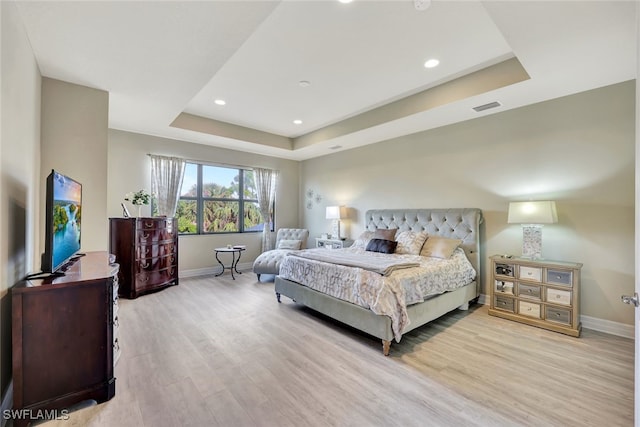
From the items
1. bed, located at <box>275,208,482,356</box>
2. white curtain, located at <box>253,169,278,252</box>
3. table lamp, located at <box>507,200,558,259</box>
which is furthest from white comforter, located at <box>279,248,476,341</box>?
white curtain, located at <box>253,169,278,252</box>

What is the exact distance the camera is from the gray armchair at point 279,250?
16.5ft

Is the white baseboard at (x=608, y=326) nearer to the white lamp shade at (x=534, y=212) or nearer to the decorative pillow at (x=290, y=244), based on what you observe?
the white lamp shade at (x=534, y=212)

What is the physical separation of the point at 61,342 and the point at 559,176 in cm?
496

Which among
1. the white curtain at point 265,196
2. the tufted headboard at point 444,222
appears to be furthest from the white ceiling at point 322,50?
the white curtain at point 265,196

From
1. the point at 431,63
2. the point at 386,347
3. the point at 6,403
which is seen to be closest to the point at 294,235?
the point at 386,347

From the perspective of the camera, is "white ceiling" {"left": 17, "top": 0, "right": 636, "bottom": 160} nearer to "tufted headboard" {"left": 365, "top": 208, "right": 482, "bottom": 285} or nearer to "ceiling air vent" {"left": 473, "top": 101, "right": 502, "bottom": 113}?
"ceiling air vent" {"left": 473, "top": 101, "right": 502, "bottom": 113}

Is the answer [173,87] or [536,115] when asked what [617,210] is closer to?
[536,115]

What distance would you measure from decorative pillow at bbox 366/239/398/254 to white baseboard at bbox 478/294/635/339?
225 centimetres

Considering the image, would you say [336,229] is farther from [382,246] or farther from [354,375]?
[354,375]

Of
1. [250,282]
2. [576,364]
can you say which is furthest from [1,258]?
[576,364]

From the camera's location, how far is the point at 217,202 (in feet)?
19.4

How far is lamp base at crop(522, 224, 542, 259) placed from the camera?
328cm

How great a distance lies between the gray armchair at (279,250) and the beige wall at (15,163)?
3074 millimetres

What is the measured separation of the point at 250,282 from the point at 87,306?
10.8 ft
